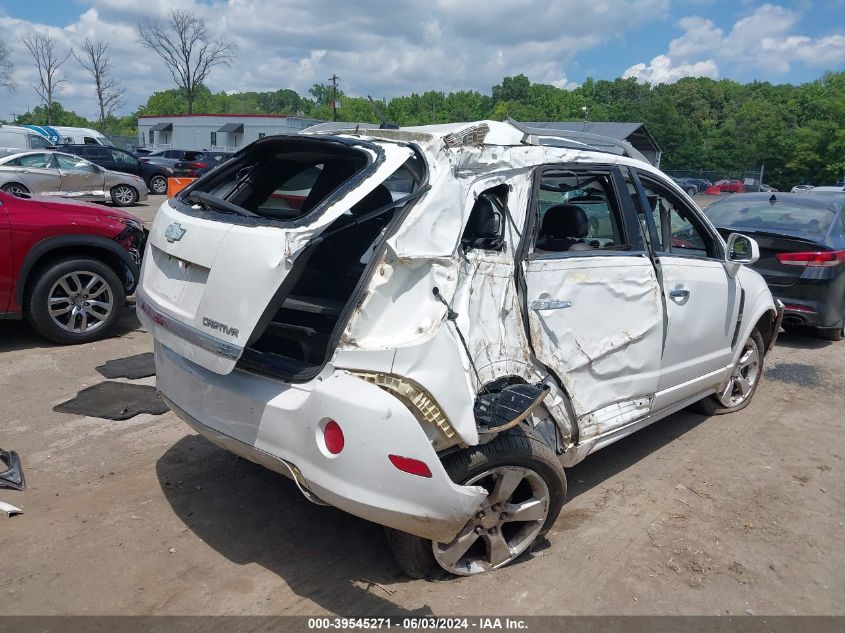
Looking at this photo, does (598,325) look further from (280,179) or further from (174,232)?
(174,232)

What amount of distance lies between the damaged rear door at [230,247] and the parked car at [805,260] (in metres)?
5.52

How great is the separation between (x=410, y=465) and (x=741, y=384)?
3972mm

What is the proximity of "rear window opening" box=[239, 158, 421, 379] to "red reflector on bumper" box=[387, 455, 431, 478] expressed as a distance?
0.50 metres

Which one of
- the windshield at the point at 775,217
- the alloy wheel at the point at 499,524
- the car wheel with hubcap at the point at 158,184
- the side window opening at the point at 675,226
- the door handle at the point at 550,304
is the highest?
the side window opening at the point at 675,226

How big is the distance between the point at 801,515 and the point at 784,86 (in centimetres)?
11131

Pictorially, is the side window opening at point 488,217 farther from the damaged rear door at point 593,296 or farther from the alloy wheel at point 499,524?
the alloy wheel at point 499,524

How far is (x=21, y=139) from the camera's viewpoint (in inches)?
1077

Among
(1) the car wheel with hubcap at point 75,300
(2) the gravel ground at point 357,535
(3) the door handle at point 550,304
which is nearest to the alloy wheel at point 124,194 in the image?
(1) the car wheel with hubcap at point 75,300

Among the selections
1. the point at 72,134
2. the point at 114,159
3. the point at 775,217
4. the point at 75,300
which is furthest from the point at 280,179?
the point at 72,134

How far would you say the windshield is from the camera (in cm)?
767

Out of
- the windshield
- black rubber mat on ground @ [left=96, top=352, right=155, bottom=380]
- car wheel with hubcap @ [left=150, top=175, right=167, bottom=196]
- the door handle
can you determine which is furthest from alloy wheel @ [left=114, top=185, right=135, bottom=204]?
the door handle

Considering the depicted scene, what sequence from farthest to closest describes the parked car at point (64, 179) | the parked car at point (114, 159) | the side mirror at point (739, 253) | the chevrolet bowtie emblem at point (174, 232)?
the parked car at point (114, 159) → the parked car at point (64, 179) → the side mirror at point (739, 253) → the chevrolet bowtie emblem at point (174, 232)

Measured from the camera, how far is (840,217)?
7973mm

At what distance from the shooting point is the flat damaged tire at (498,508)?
9.71 feet
